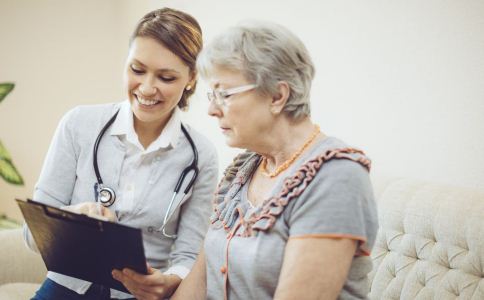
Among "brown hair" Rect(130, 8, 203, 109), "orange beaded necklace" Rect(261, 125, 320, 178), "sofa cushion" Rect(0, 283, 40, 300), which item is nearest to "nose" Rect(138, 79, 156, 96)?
"brown hair" Rect(130, 8, 203, 109)

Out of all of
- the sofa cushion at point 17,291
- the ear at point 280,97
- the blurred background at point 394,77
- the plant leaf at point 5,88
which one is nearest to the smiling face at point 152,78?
the ear at point 280,97

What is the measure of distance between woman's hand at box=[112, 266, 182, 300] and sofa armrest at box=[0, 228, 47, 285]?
0.90 meters

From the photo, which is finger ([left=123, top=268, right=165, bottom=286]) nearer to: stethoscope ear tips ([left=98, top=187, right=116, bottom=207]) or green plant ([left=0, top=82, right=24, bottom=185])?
stethoscope ear tips ([left=98, top=187, right=116, bottom=207])

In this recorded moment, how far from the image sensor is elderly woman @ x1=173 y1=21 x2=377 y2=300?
1.19 metres

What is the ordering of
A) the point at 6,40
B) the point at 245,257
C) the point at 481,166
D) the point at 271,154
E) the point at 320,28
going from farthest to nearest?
the point at 6,40 → the point at 320,28 → the point at 481,166 → the point at 271,154 → the point at 245,257

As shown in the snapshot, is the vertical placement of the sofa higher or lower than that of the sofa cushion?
higher

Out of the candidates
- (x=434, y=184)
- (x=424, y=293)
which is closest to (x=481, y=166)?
(x=434, y=184)

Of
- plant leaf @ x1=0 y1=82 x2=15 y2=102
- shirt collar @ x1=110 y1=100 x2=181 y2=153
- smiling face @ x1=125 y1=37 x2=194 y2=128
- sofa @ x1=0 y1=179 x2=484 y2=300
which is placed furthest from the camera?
plant leaf @ x1=0 y1=82 x2=15 y2=102

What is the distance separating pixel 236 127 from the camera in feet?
4.43

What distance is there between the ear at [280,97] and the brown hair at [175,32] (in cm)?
47

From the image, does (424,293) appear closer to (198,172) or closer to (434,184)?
(434,184)

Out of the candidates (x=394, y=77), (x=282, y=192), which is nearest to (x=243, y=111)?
(x=282, y=192)

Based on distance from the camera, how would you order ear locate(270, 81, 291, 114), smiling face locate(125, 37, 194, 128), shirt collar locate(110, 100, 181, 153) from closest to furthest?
ear locate(270, 81, 291, 114)
smiling face locate(125, 37, 194, 128)
shirt collar locate(110, 100, 181, 153)

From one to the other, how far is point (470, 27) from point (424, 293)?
0.83 metres
